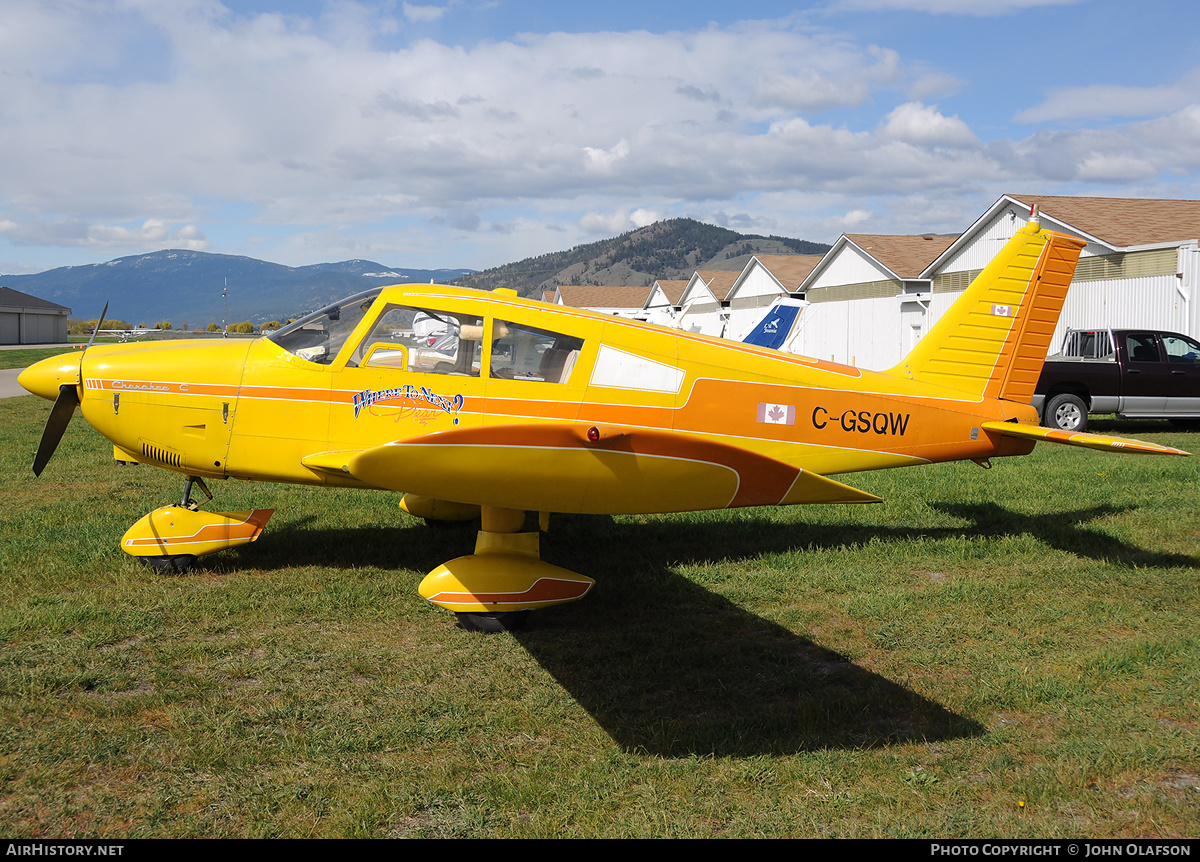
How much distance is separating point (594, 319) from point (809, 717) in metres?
3.21

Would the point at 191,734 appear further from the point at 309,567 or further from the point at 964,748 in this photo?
the point at 964,748

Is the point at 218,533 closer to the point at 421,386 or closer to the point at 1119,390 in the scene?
the point at 421,386

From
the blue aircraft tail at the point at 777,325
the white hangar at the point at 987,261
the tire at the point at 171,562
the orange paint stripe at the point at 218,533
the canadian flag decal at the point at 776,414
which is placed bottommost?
the tire at the point at 171,562

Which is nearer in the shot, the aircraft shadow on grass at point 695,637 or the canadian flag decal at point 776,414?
the aircraft shadow on grass at point 695,637

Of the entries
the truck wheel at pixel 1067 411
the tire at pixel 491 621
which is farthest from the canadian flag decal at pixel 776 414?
the truck wheel at pixel 1067 411

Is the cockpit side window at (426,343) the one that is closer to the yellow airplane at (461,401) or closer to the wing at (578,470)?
the yellow airplane at (461,401)

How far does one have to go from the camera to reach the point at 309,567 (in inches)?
253

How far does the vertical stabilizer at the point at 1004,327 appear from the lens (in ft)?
22.4

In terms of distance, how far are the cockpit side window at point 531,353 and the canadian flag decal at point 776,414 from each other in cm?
156

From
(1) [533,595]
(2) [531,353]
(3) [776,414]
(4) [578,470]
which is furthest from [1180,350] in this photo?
(4) [578,470]

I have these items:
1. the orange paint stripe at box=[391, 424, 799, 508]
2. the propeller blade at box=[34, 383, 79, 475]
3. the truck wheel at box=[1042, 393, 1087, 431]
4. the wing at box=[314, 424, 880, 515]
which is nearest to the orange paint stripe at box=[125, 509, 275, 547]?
the propeller blade at box=[34, 383, 79, 475]

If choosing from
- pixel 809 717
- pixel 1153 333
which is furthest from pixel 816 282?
pixel 809 717

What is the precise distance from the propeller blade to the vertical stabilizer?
699 centimetres

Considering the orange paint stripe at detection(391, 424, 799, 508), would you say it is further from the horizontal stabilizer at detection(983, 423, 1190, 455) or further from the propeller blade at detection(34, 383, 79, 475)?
the propeller blade at detection(34, 383, 79, 475)
